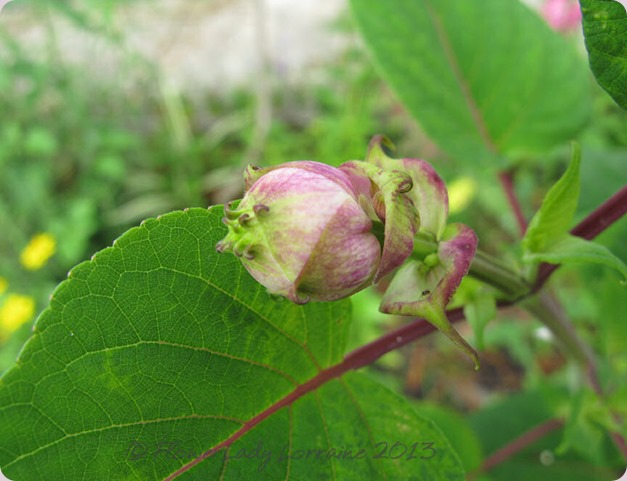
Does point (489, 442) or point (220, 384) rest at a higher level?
point (220, 384)

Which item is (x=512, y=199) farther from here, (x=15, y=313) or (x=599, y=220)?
(x=15, y=313)

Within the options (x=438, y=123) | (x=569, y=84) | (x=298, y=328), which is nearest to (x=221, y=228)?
(x=298, y=328)

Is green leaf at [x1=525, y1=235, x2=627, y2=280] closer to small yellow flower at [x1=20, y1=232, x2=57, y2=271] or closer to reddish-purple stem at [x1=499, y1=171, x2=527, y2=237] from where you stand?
reddish-purple stem at [x1=499, y1=171, x2=527, y2=237]

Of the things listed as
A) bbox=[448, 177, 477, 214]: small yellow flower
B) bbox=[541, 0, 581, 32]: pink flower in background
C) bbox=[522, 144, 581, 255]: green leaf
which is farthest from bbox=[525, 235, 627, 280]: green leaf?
bbox=[541, 0, 581, 32]: pink flower in background

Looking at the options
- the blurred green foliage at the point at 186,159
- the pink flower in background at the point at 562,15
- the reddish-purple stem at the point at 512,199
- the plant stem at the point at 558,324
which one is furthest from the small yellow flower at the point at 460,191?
the plant stem at the point at 558,324

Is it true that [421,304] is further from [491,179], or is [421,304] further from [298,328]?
[491,179]

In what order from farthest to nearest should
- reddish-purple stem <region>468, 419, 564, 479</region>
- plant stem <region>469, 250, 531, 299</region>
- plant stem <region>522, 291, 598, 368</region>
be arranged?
1. reddish-purple stem <region>468, 419, 564, 479</region>
2. plant stem <region>522, 291, 598, 368</region>
3. plant stem <region>469, 250, 531, 299</region>
